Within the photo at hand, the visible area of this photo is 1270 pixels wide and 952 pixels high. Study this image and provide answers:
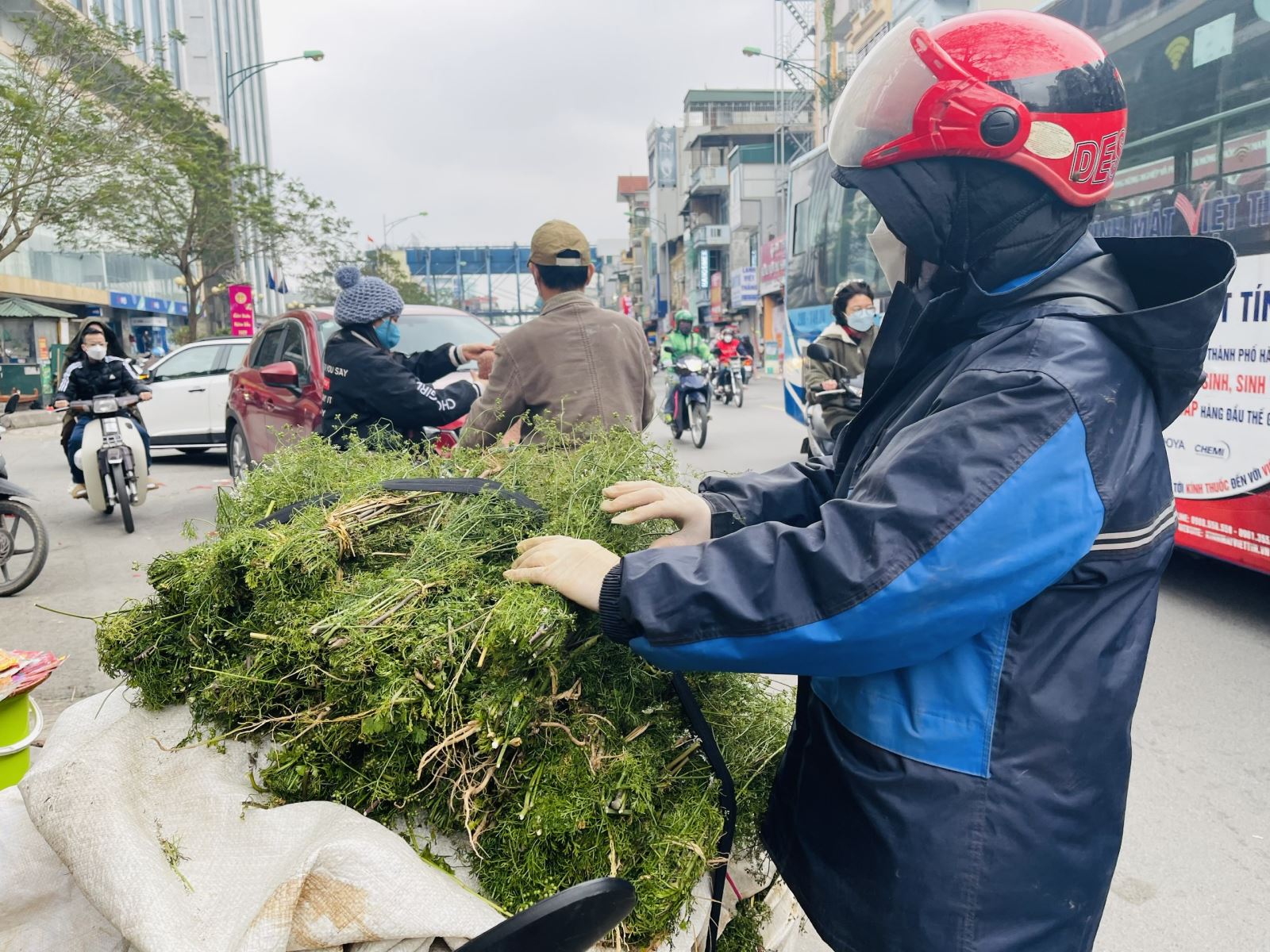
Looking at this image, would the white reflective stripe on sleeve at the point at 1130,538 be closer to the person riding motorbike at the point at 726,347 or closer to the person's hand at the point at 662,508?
the person's hand at the point at 662,508

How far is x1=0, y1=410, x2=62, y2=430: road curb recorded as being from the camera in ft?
68.5

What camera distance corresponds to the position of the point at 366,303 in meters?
4.89

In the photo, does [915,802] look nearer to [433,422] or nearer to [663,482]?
[663,482]

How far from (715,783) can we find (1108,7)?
627 centimetres

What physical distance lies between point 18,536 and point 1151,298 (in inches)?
297

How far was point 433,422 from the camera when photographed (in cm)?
487

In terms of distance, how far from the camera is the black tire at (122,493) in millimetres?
8227

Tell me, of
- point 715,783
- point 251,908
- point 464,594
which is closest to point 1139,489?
point 715,783

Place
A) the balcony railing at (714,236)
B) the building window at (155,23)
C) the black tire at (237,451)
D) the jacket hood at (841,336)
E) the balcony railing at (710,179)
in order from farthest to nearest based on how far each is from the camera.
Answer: the balcony railing at (710,179)
the balcony railing at (714,236)
the building window at (155,23)
the black tire at (237,451)
the jacket hood at (841,336)

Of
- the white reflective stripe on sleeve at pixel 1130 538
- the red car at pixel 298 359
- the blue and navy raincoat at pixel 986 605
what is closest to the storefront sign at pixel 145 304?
the red car at pixel 298 359

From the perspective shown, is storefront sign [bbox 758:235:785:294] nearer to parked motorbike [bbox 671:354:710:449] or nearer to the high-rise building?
the high-rise building

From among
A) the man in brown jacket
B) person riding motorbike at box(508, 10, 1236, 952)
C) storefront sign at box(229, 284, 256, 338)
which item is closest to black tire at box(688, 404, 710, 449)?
the man in brown jacket

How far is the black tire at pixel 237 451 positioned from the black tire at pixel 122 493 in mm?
1062

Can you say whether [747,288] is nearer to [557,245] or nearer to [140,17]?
[140,17]
